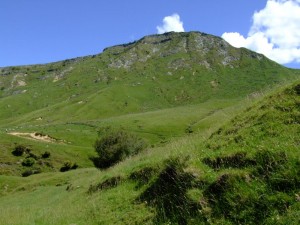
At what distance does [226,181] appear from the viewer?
36.4ft

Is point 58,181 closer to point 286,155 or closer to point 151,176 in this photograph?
point 151,176

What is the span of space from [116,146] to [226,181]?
246ft

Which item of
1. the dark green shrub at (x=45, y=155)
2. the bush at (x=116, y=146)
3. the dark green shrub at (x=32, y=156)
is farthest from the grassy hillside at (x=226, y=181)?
the dark green shrub at (x=45, y=155)

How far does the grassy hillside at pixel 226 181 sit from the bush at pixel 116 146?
216ft

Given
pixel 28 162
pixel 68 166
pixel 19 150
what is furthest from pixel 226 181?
pixel 19 150

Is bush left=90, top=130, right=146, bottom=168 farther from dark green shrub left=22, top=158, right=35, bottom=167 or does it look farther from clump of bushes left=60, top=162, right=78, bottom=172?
dark green shrub left=22, top=158, right=35, bottom=167

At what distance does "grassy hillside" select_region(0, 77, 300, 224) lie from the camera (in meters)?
9.98

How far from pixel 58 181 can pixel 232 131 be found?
46600 millimetres

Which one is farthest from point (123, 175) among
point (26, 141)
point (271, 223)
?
point (26, 141)

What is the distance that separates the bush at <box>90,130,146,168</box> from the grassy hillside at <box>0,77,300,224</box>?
216 feet

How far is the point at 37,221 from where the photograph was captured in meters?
17.6

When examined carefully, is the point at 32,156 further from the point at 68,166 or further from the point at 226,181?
the point at 226,181

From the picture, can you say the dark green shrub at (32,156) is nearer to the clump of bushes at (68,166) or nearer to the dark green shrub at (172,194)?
the clump of bushes at (68,166)

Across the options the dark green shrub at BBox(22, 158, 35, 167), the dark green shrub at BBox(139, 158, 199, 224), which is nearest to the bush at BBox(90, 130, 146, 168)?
the dark green shrub at BBox(22, 158, 35, 167)
